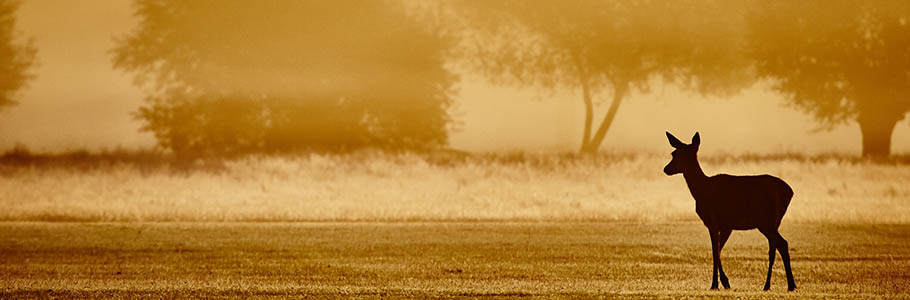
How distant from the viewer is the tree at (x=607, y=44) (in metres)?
48.2

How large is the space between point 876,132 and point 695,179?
38.1 m

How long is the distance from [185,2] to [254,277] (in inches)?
1356

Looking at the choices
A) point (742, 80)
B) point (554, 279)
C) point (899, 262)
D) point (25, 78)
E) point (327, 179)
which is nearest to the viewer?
point (554, 279)

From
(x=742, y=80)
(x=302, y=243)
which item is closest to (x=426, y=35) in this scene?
(x=742, y=80)

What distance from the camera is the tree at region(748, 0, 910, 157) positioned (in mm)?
45531

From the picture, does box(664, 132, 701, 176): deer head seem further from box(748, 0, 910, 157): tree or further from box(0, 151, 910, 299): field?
box(748, 0, 910, 157): tree

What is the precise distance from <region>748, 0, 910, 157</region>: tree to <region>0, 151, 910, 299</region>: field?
4721 mm

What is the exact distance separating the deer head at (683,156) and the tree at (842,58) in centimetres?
3521

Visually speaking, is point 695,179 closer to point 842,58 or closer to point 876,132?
point 842,58

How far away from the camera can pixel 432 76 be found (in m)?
49.8

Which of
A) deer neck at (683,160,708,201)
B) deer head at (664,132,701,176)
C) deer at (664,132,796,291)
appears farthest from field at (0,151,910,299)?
deer head at (664,132,701,176)

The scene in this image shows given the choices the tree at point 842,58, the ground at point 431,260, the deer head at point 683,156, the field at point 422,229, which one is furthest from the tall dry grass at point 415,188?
the deer head at point 683,156

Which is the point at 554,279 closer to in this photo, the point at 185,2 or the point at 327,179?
the point at 327,179

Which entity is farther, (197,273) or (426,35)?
(426,35)
